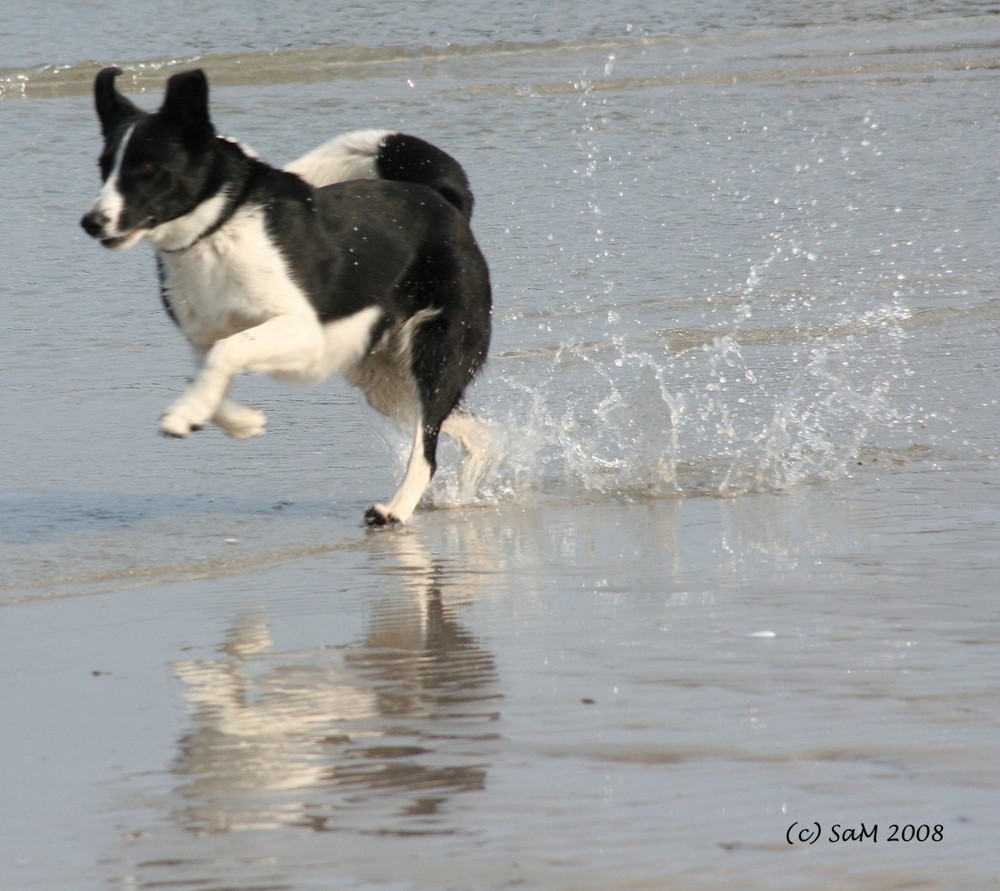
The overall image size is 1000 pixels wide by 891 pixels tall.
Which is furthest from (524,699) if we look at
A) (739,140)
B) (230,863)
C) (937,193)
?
(739,140)

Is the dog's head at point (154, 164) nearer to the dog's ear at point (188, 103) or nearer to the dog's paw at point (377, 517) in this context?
the dog's ear at point (188, 103)

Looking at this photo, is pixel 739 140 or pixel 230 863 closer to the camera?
pixel 230 863

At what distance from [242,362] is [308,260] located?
401mm

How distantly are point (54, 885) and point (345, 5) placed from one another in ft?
54.0

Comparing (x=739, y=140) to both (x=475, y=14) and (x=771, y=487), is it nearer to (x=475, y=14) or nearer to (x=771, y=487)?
(x=771, y=487)

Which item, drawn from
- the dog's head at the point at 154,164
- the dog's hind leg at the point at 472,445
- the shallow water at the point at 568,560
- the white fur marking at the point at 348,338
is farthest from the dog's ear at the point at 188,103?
the dog's hind leg at the point at 472,445

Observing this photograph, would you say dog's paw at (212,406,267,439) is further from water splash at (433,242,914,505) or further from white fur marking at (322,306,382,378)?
water splash at (433,242,914,505)

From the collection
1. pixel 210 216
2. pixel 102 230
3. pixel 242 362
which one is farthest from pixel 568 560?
pixel 102 230

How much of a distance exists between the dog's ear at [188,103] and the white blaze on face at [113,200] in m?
0.11

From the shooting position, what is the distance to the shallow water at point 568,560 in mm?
2613

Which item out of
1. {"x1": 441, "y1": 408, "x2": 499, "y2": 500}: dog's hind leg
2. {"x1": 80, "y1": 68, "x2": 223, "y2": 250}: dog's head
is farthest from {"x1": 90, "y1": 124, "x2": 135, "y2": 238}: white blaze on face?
{"x1": 441, "y1": 408, "x2": 499, "y2": 500}: dog's hind leg

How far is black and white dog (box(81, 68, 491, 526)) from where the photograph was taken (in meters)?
4.43

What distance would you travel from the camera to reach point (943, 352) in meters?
6.71

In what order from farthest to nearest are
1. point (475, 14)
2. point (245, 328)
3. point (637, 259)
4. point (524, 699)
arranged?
point (475, 14)
point (637, 259)
point (245, 328)
point (524, 699)
